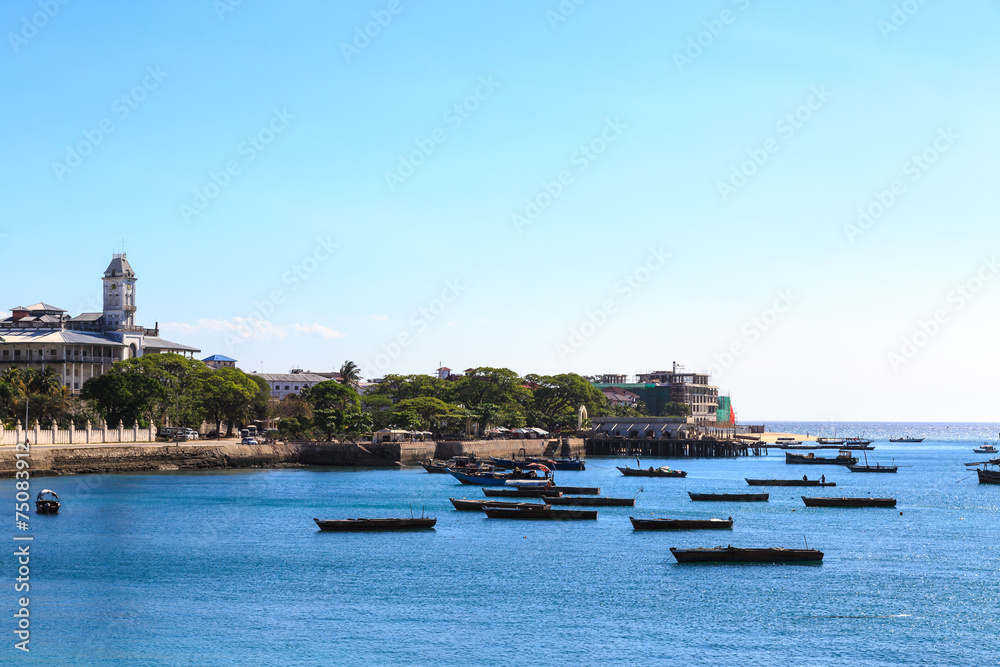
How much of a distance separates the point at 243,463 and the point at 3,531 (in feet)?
195

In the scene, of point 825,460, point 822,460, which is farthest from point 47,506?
point 825,460

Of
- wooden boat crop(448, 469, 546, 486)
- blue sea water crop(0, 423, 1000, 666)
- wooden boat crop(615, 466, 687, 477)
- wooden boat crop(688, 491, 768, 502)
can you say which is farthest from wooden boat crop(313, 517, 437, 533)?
wooden boat crop(615, 466, 687, 477)

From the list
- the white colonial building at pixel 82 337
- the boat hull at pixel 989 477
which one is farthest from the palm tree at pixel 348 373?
the boat hull at pixel 989 477

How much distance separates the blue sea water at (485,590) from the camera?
37.3 meters

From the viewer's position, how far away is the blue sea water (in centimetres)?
3734

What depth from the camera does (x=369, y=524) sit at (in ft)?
214

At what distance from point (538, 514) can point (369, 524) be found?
14.1m

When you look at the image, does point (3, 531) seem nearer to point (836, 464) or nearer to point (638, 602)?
point (638, 602)

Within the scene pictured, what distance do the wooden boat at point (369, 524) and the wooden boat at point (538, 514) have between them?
9.17 metres

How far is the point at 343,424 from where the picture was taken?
13300cm

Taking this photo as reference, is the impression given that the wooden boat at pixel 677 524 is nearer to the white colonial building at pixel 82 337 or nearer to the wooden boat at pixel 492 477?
the wooden boat at pixel 492 477

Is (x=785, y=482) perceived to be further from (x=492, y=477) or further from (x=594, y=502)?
(x=594, y=502)

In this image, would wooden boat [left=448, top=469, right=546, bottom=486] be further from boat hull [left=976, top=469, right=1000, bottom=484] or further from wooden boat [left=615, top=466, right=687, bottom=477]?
boat hull [left=976, top=469, right=1000, bottom=484]

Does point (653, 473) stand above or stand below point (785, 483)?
above
